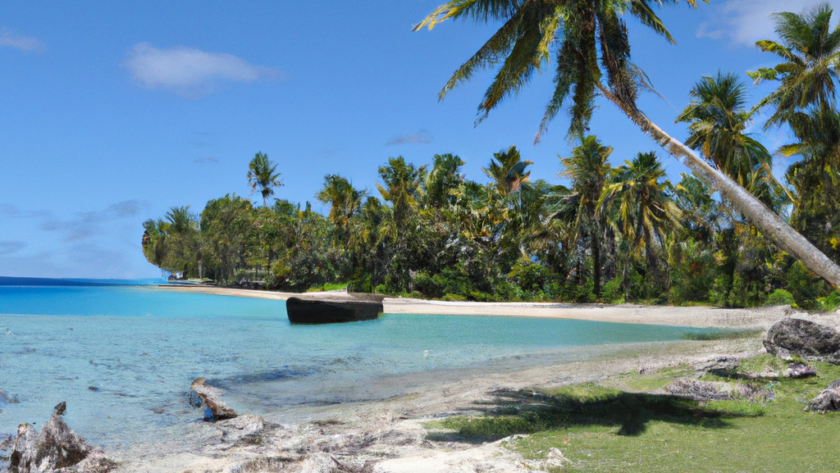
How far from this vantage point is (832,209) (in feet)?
60.8

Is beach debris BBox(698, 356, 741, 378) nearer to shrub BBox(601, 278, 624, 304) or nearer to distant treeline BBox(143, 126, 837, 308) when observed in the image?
distant treeline BBox(143, 126, 837, 308)

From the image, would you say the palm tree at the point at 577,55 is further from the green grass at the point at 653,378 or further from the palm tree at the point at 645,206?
the palm tree at the point at 645,206

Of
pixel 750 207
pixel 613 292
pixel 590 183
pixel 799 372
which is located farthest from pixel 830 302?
pixel 750 207

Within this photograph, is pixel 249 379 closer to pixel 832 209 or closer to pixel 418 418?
pixel 418 418

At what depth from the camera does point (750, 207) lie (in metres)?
6.95

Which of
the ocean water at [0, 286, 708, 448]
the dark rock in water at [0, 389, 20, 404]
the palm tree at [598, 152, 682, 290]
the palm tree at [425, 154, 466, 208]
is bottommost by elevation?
the ocean water at [0, 286, 708, 448]

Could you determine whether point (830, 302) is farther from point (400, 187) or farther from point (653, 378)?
point (400, 187)

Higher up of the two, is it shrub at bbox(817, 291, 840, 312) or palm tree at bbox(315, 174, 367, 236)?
palm tree at bbox(315, 174, 367, 236)

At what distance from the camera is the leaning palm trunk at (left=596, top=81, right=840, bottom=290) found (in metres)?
6.47

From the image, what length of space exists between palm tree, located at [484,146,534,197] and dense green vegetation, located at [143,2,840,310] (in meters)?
0.09

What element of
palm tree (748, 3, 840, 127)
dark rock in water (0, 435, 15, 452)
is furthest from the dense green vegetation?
dark rock in water (0, 435, 15, 452)

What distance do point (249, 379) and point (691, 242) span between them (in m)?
22.3

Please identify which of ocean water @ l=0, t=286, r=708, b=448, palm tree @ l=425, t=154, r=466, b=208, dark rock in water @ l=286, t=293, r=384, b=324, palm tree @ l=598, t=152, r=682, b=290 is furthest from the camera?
palm tree @ l=425, t=154, r=466, b=208

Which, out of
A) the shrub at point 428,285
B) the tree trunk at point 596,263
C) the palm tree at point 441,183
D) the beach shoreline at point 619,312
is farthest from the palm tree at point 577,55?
the palm tree at point 441,183
